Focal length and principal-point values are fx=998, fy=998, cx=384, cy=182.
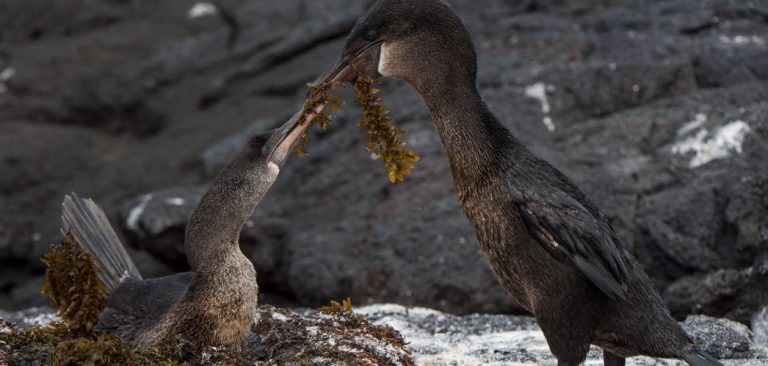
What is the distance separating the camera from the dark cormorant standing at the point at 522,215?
4.39 m

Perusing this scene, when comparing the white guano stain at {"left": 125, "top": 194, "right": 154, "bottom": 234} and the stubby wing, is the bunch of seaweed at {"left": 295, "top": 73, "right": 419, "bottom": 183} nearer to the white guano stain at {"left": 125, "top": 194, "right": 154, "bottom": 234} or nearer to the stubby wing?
the stubby wing

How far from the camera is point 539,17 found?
10.3 m

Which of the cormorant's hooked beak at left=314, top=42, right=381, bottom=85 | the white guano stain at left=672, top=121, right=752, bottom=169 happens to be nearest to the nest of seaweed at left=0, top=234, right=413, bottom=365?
the cormorant's hooked beak at left=314, top=42, right=381, bottom=85

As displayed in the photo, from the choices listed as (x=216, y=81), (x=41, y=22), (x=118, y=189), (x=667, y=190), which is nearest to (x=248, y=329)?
(x=667, y=190)

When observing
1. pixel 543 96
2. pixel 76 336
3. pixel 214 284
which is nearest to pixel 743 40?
pixel 543 96

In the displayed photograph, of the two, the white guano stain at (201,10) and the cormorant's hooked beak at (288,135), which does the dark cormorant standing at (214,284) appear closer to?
the cormorant's hooked beak at (288,135)

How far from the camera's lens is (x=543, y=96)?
8703 mm

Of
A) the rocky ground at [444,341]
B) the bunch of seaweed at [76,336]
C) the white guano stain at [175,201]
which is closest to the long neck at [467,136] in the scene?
the rocky ground at [444,341]

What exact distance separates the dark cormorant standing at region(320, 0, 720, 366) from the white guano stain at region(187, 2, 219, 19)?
1072 cm

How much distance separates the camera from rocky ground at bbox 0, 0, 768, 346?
23.5 ft

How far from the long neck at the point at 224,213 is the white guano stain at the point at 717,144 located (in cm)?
369

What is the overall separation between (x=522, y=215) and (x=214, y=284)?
154 centimetres

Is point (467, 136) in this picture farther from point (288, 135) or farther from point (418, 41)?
point (288, 135)

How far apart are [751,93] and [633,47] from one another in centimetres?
149
